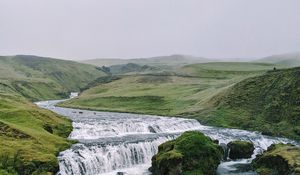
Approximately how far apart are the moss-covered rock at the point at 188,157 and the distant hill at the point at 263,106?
128ft

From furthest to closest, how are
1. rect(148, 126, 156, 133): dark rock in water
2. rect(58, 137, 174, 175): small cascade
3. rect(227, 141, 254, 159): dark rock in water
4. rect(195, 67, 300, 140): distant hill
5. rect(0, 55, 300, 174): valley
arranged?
rect(195, 67, 300, 140): distant hill < rect(148, 126, 156, 133): dark rock in water < rect(227, 141, 254, 159): dark rock in water < rect(58, 137, 174, 175): small cascade < rect(0, 55, 300, 174): valley

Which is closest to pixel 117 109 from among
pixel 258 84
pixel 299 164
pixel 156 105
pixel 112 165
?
pixel 156 105

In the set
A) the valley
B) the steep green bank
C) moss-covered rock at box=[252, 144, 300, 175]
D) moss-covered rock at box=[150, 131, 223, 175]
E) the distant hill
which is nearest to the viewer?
the steep green bank

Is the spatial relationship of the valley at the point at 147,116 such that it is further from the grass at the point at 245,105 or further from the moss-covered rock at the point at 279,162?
the moss-covered rock at the point at 279,162

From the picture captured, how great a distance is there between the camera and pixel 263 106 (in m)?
115

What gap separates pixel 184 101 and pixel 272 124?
47.2m

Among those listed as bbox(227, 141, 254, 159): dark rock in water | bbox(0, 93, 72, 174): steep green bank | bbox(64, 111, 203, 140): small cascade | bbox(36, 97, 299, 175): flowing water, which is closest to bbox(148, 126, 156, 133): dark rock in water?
bbox(64, 111, 203, 140): small cascade

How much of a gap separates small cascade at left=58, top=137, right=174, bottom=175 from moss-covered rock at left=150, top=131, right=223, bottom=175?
5.91 metres

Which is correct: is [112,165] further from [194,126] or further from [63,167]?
[194,126]

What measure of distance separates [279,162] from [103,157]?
26981mm

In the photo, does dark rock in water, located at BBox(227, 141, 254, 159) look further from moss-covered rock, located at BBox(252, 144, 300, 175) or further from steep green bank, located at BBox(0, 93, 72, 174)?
steep green bank, located at BBox(0, 93, 72, 174)

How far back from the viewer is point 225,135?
290 feet

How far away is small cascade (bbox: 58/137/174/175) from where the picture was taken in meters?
59.7

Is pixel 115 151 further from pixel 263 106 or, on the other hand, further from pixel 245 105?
pixel 245 105
